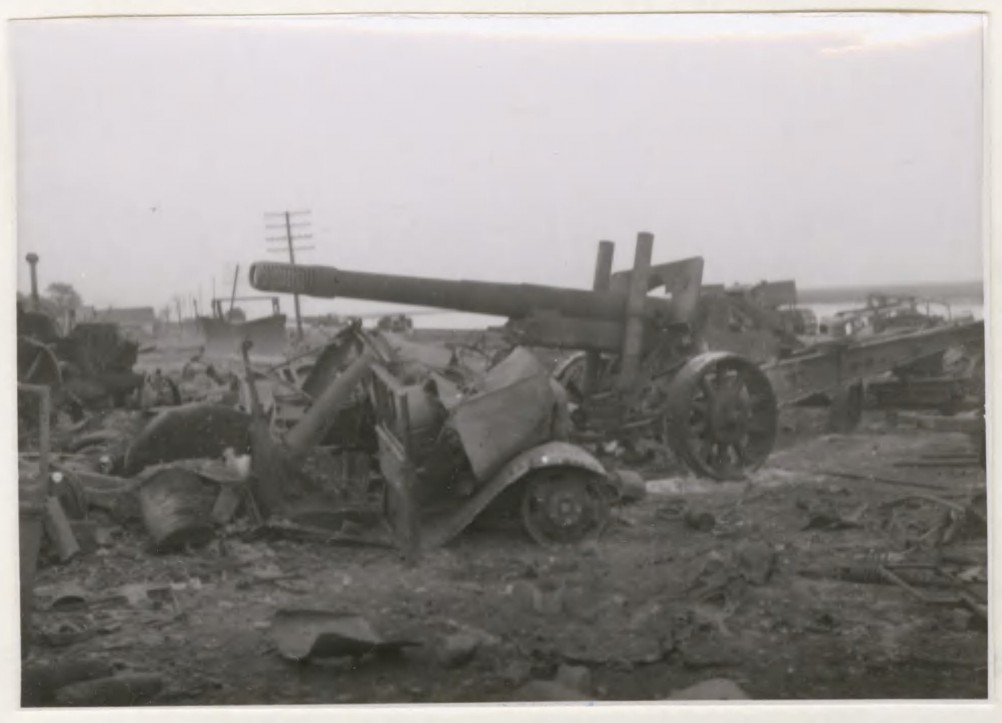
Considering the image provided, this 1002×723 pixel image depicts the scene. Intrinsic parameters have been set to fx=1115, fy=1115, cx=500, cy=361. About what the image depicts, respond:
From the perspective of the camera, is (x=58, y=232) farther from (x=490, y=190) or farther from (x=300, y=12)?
(x=490, y=190)

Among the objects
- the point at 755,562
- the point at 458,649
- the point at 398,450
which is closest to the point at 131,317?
the point at 398,450

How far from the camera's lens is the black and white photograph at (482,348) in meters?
4.10

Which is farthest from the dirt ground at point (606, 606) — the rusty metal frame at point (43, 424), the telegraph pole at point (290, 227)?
the telegraph pole at point (290, 227)

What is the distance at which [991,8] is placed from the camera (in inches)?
160

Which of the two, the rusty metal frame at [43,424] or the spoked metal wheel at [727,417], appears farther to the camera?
the spoked metal wheel at [727,417]

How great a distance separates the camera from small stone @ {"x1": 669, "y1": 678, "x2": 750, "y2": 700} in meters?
4.09

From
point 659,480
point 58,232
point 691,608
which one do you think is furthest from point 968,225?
point 58,232

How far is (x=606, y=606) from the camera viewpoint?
13.6 feet

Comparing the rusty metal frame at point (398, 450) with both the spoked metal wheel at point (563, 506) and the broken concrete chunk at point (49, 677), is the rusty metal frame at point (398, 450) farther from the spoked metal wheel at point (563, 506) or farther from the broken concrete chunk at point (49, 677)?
the broken concrete chunk at point (49, 677)

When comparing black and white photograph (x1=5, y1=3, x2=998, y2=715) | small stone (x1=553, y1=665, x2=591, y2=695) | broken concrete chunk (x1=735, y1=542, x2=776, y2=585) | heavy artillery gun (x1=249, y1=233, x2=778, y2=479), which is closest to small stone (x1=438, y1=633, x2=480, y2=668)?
black and white photograph (x1=5, y1=3, x2=998, y2=715)

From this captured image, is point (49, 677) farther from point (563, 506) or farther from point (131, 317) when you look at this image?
point (563, 506)

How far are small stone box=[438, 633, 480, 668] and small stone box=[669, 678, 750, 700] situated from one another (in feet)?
2.46

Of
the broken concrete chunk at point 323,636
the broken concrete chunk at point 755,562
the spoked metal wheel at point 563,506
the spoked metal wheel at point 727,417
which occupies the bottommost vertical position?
the broken concrete chunk at point 323,636

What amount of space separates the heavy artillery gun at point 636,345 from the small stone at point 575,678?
2.79 ft
